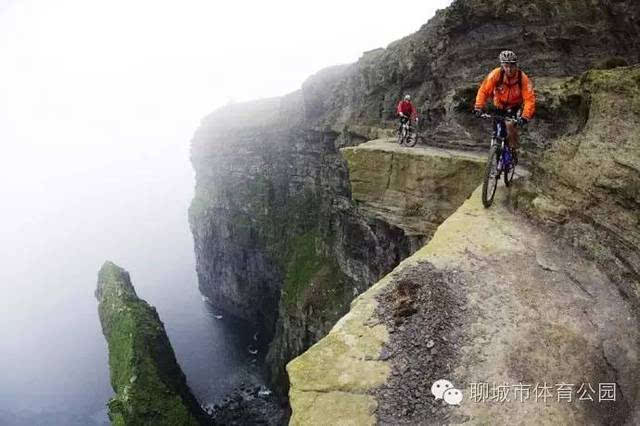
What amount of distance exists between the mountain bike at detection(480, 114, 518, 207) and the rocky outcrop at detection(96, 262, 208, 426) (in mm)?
36546

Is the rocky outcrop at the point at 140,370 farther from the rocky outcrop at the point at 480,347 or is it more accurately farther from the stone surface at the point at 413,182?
the rocky outcrop at the point at 480,347

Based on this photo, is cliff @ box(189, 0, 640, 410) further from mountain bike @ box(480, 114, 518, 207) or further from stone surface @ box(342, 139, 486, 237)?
mountain bike @ box(480, 114, 518, 207)

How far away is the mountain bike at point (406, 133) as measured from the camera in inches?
1043

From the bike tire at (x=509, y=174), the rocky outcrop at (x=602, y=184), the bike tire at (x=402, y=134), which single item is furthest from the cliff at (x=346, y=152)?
the bike tire at (x=402, y=134)

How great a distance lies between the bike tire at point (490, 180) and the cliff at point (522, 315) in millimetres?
721

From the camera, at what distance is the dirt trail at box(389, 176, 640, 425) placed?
8211 mm

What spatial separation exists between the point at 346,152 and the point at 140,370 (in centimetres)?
3199

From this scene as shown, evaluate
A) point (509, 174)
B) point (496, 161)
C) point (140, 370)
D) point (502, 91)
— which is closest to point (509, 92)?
point (502, 91)

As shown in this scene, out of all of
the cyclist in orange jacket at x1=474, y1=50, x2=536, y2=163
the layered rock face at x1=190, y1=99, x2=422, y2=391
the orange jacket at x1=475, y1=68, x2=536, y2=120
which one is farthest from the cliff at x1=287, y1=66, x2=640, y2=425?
the layered rock face at x1=190, y1=99, x2=422, y2=391

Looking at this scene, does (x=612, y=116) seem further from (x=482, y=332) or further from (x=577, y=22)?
(x=577, y=22)

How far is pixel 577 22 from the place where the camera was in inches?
960

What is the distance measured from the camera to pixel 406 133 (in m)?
26.8

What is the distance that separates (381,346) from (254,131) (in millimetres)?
72023

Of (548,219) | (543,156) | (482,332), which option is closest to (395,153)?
(543,156)
